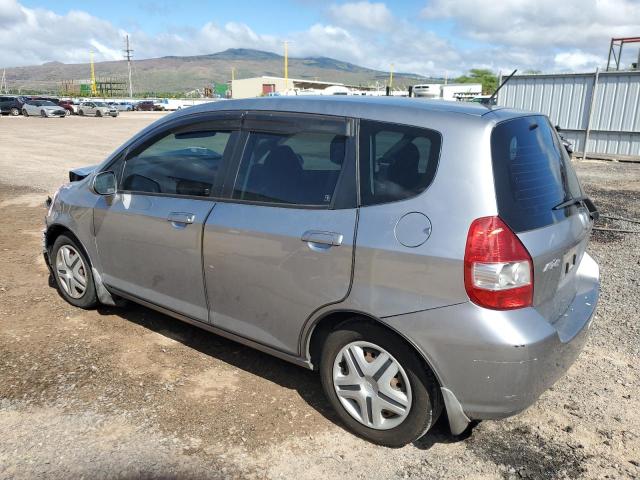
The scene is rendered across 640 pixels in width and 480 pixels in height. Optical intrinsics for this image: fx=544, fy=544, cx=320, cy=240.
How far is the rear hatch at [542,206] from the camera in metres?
2.49

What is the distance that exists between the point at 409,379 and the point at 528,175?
1.16 metres

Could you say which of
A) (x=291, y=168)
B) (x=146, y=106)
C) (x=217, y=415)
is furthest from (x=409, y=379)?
(x=146, y=106)

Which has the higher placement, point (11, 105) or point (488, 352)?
point (11, 105)

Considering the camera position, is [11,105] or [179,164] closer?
[179,164]

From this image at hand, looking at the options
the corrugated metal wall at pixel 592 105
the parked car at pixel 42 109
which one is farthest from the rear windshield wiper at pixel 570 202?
the parked car at pixel 42 109

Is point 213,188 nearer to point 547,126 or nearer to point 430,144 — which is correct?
point 430,144

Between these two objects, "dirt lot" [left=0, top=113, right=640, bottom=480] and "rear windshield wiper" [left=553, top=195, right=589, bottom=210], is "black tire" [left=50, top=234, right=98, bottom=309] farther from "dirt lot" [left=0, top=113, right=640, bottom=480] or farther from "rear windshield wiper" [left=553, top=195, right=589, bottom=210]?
"rear windshield wiper" [left=553, top=195, right=589, bottom=210]

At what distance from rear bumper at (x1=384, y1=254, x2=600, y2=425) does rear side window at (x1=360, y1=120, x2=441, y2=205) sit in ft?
2.00

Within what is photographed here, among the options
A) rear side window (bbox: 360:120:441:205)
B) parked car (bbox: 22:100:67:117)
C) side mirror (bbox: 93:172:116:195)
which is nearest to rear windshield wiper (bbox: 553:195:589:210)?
rear side window (bbox: 360:120:441:205)

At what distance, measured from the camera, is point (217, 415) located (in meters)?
3.18

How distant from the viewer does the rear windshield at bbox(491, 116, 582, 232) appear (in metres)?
2.49

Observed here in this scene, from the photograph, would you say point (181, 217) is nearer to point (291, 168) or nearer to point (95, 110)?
point (291, 168)

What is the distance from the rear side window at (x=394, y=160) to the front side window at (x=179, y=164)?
1.01 metres

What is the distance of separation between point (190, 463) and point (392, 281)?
1.39 m
